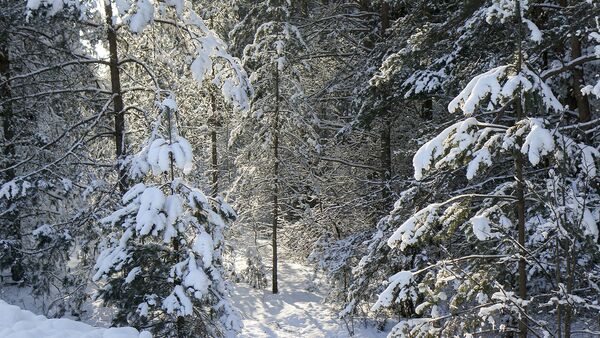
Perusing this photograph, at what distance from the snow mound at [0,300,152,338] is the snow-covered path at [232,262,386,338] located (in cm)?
713

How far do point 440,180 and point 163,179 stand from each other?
3.89 meters

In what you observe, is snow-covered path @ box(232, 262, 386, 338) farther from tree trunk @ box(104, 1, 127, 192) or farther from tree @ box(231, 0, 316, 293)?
tree trunk @ box(104, 1, 127, 192)

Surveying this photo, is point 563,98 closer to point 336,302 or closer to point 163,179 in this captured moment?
point 163,179

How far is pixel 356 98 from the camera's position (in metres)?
10.9

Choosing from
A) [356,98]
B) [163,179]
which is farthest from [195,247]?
[356,98]

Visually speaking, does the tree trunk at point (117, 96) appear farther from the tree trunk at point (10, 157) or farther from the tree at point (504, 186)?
the tree at point (504, 186)

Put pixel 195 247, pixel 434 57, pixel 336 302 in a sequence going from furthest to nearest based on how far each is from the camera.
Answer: pixel 336 302 → pixel 434 57 → pixel 195 247

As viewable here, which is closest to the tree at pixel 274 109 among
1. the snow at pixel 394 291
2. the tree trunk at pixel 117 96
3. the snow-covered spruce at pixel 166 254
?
Result: the tree trunk at pixel 117 96

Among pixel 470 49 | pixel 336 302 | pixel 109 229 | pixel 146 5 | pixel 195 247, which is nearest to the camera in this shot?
pixel 195 247

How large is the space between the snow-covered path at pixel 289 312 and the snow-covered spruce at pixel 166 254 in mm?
6472

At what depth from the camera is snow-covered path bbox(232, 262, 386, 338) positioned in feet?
40.5

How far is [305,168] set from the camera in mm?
15852

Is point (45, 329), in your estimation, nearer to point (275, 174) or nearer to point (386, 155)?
point (386, 155)

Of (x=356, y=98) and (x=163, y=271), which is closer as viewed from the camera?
(x=163, y=271)
